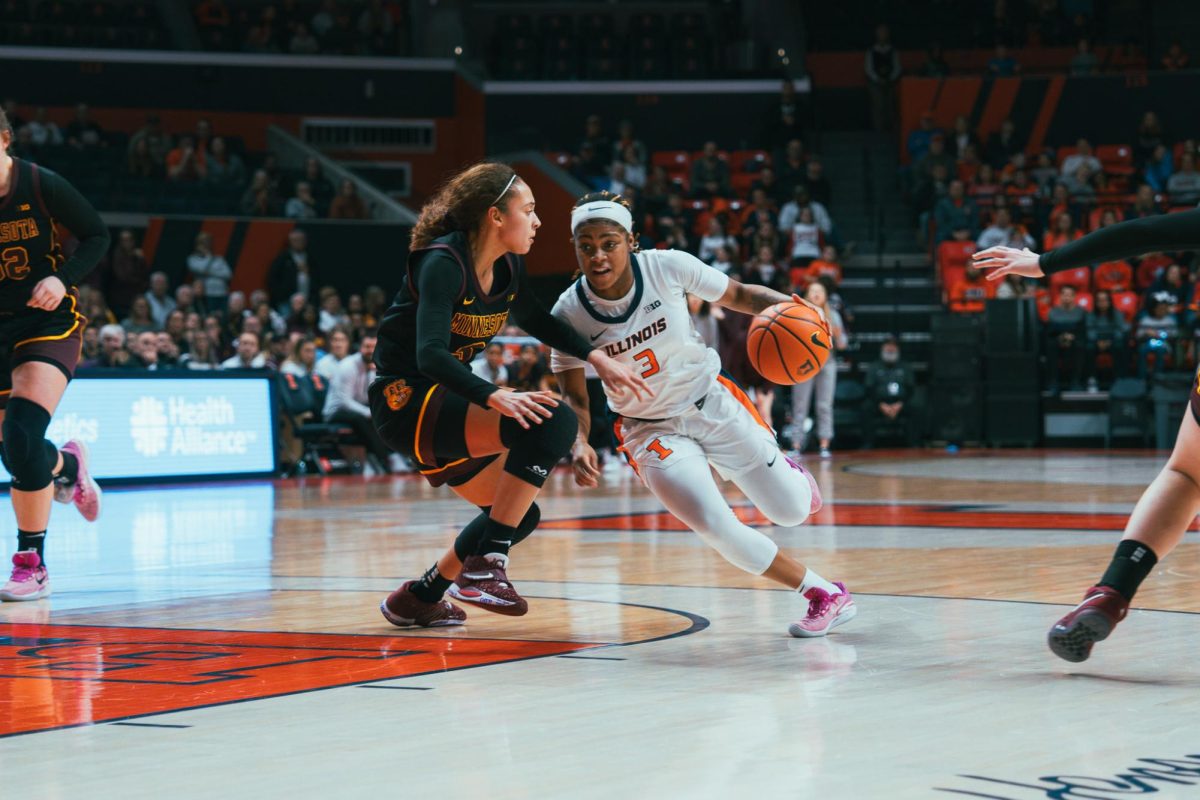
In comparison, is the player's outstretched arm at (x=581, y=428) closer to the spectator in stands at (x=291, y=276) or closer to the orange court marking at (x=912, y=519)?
the orange court marking at (x=912, y=519)

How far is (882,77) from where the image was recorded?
26.4m

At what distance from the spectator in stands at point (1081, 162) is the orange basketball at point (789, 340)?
1870cm

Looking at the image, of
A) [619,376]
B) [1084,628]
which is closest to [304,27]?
[619,376]

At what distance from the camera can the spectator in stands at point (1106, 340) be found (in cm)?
1931

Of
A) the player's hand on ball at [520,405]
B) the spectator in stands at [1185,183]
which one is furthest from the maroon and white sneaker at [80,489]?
the spectator in stands at [1185,183]

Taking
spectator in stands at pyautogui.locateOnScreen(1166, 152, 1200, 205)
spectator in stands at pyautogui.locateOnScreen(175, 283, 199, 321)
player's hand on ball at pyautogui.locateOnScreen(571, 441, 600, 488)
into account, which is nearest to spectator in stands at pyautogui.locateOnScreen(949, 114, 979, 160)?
spectator in stands at pyautogui.locateOnScreen(1166, 152, 1200, 205)

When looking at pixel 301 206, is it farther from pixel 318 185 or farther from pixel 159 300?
pixel 159 300

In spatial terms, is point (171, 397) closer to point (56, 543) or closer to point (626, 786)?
point (56, 543)

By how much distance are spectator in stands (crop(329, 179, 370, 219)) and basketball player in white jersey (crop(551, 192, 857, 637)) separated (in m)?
17.3

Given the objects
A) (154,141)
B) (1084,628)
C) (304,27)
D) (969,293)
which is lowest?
(1084,628)

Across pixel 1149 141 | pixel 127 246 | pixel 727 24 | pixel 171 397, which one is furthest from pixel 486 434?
pixel 727 24

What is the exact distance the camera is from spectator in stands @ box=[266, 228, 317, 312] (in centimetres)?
2042

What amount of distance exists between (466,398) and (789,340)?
48.4 inches

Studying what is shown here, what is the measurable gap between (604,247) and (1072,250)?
1545 millimetres
